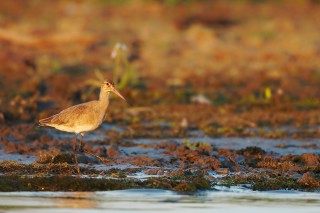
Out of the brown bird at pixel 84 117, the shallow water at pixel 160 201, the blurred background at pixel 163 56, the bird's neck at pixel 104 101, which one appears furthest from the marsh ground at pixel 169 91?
the bird's neck at pixel 104 101

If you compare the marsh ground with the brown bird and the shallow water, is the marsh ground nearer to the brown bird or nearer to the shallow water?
the shallow water

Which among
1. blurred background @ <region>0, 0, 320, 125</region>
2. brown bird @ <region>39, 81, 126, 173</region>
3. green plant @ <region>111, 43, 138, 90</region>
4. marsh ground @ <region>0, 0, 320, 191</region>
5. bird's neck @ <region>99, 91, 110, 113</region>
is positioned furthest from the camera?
blurred background @ <region>0, 0, 320, 125</region>

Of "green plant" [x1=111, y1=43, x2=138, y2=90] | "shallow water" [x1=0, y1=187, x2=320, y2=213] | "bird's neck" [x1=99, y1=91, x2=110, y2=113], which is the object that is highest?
"green plant" [x1=111, y1=43, x2=138, y2=90]

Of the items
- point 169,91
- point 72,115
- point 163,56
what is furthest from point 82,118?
point 163,56

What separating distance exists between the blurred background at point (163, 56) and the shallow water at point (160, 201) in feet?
17.6

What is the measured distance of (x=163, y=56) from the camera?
22.0 meters

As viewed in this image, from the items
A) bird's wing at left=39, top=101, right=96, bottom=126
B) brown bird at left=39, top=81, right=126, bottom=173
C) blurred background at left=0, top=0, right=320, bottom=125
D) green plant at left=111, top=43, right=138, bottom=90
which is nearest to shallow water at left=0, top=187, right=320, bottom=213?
brown bird at left=39, top=81, right=126, bottom=173

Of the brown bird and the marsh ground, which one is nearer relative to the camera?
the marsh ground

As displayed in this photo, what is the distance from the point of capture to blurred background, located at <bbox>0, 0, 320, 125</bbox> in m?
17.7

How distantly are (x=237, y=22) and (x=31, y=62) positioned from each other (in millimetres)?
8431

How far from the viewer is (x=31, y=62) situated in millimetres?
20000

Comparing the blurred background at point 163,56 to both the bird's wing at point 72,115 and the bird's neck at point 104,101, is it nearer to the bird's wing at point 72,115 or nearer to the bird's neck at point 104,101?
the bird's wing at point 72,115

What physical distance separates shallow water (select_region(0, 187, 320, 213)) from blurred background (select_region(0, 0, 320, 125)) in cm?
536

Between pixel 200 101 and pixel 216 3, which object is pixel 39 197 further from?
pixel 216 3
